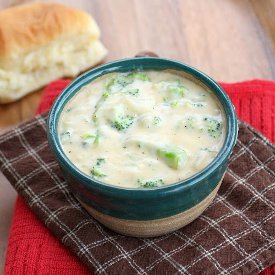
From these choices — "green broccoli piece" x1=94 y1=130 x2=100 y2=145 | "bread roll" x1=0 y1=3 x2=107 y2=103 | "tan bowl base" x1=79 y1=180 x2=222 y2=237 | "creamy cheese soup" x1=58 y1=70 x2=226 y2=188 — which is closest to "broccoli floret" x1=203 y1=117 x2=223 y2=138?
"creamy cheese soup" x1=58 y1=70 x2=226 y2=188

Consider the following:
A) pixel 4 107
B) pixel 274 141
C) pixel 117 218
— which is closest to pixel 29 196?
pixel 117 218

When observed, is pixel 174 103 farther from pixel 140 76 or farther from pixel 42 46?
pixel 42 46

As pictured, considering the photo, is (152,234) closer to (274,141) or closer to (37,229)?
(37,229)

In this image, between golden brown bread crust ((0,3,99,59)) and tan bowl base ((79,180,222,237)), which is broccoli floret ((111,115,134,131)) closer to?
tan bowl base ((79,180,222,237))

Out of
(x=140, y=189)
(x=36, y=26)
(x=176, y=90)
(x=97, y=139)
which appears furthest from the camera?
(x=36, y=26)

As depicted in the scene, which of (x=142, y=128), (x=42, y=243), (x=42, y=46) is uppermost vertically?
(x=142, y=128)

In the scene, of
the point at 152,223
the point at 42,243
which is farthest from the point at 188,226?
the point at 42,243

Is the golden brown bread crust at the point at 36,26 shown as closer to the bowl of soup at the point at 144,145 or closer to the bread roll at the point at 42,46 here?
the bread roll at the point at 42,46
